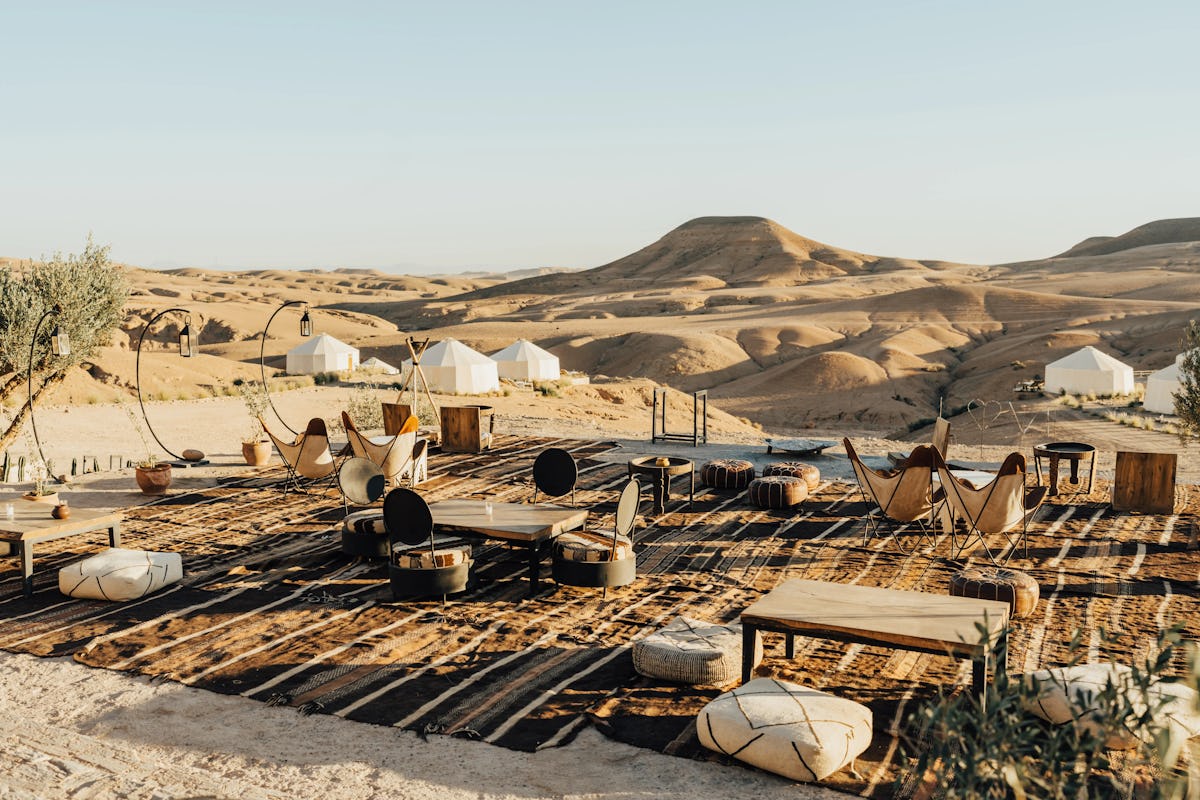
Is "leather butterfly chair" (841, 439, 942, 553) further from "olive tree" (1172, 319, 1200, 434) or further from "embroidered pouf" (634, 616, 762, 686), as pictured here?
"olive tree" (1172, 319, 1200, 434)

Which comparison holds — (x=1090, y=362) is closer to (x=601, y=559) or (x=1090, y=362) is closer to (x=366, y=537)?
(x=601, y=559)

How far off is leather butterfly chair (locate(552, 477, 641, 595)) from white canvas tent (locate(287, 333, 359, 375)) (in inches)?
1206

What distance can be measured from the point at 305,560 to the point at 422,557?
5.79 ft

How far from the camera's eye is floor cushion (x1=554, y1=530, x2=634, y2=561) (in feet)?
24.4

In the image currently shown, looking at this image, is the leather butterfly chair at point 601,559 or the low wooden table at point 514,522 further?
the low wooden table at point 514,522

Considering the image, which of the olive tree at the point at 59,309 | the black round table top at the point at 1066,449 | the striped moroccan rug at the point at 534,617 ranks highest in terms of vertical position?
the olive tree at the point at 59,309

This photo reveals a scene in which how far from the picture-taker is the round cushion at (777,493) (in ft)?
34.2

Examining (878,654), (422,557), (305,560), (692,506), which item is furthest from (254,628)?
(692,506)

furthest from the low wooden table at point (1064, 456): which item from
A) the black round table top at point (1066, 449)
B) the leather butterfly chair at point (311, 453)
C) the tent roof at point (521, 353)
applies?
the tent roof at point (521, 353)

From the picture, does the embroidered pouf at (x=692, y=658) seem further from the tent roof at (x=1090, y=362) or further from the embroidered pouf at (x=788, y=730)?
the tent roof at (x=1090, y=362)

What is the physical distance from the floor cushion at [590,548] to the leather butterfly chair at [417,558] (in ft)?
2.38

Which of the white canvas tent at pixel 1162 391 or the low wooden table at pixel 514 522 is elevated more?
the low wooden table at pixel 514 522

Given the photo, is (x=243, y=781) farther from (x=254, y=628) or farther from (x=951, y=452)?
(x=951, y=452)

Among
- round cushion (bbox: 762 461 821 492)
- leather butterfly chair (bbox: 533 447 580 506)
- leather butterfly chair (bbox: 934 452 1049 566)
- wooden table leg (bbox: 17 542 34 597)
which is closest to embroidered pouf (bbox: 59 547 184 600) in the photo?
wooden table leg (bbox: 17 542 34 597)
